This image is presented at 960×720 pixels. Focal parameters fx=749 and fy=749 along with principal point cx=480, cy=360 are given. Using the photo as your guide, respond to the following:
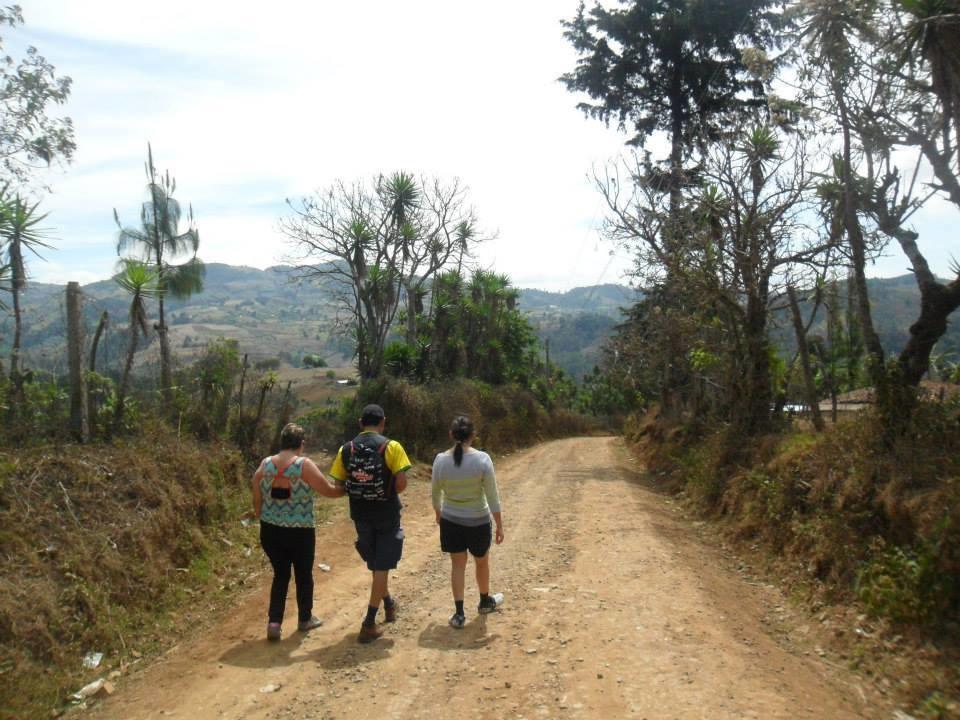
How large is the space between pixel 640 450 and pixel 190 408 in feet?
52.8

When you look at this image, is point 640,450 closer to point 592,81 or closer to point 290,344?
point 592,81

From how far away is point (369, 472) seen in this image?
6336mm

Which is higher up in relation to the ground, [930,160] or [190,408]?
[930,160]

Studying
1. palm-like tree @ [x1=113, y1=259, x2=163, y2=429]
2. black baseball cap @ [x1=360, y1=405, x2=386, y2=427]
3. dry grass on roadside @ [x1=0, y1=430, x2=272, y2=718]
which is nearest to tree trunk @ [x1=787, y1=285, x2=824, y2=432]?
black baseball cap @ [x1=360, y1=405, x2=386, y2=427]

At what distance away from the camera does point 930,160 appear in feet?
31.5

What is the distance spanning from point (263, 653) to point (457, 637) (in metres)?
1.62

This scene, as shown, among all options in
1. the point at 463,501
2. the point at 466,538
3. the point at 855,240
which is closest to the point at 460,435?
the point at 463,501

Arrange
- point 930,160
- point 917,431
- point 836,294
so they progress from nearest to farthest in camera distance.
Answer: point 917,431 → point 930,160 → point 836,294

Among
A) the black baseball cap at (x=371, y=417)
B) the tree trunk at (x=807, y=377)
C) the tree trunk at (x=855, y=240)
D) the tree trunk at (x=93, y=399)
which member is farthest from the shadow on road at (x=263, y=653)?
the tree trunk at (x=807, y=377)

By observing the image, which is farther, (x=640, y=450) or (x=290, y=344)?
(x=290, y=344)

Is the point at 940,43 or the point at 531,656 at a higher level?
the point at 940,43

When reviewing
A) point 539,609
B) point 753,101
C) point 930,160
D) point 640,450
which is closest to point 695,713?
point 539,609

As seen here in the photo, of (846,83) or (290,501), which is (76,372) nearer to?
(290,501)

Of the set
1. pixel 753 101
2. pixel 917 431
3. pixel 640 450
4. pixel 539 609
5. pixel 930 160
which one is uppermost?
pixel 753 101
